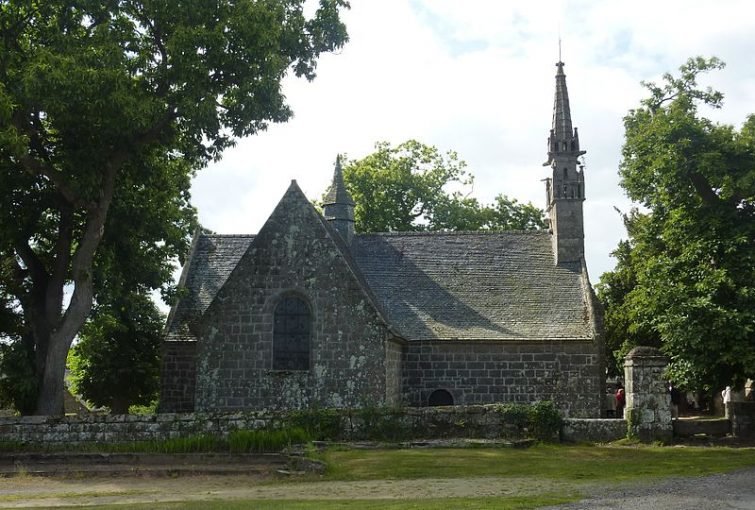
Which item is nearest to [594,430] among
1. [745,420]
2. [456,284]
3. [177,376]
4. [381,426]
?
[745,420]

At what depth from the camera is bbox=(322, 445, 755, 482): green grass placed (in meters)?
15.1

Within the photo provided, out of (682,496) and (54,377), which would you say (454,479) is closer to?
(682,496)

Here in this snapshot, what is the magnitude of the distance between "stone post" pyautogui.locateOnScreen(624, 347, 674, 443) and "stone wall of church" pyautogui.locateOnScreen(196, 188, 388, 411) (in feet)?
22.5

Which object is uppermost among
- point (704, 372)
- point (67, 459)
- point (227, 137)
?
point (227, 137)

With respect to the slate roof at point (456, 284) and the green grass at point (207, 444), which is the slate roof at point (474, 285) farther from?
the green grass at point (207, 444)

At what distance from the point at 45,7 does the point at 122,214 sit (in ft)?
19.1

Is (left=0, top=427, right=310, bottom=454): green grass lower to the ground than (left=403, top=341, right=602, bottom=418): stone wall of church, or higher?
lower

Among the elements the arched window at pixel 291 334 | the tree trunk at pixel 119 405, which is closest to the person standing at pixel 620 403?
the arched window at pixel 291 334

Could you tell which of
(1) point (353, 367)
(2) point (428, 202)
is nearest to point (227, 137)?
(1) point (353, 367)

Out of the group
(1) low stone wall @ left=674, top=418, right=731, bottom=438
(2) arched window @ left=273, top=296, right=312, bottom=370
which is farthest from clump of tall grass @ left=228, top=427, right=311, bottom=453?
(1) low stone wall @ left=674, top=418, right=731, bottom=438

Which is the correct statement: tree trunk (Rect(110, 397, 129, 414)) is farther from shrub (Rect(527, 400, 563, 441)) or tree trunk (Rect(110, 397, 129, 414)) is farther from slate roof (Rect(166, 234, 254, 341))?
shrub (Rect(527, 400, 563, 441))

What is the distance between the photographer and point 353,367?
2334 centimetres

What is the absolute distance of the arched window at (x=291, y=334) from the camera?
2380 centimetres

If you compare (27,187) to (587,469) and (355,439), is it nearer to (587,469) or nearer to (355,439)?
(355,439)
